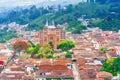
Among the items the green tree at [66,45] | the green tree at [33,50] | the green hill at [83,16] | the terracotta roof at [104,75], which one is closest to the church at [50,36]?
the green tree at [66,45]

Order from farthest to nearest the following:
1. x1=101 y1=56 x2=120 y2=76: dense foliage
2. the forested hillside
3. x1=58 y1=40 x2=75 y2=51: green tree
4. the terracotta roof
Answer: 1. the forested hillside
2. x1=58 y1=40 x2=75 y2=51: green tree
3. x1=101 y1=56 x2=120 y2=76: dense foliage
4. the terracotta roof

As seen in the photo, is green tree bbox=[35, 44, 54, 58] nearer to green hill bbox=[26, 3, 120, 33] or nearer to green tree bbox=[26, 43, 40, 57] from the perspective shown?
green tree bbox=[26, 43, 40, 57]

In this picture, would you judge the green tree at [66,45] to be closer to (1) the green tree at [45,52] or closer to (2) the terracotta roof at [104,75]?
(1) the green tree at [45,52]

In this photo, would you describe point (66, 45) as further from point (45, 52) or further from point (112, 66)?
point (112, 66)

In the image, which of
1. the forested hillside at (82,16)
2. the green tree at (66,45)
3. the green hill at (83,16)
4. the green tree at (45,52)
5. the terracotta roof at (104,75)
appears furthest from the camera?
the green hill at (83,16)

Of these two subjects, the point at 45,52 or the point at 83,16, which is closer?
the point at 45,52

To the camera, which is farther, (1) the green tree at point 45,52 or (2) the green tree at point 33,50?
(2) the green tree at point 33,50

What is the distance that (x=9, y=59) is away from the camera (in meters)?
36.8

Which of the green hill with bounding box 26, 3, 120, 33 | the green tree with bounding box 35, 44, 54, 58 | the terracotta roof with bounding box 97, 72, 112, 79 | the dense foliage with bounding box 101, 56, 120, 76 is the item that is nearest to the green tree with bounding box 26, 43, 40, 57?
the green tree with bounding box 35, 44, 54, 58

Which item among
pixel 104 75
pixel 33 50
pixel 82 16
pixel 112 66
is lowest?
pixel 82 16

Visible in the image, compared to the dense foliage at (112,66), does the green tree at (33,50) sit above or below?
below

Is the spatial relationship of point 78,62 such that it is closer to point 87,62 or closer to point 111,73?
point 87,62

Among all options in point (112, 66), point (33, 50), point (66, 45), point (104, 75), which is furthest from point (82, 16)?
point (104, 75)

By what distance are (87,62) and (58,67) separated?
9.20ft
